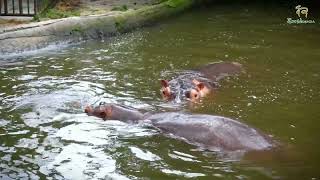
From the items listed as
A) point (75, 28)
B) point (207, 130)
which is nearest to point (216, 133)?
point (207, 130)

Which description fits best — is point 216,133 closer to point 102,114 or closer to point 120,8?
point 102,114

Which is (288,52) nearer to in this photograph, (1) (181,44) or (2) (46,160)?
(1) (181,44)

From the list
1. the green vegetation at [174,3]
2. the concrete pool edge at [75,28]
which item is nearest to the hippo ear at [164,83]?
the concrete pool edge at [75,28]

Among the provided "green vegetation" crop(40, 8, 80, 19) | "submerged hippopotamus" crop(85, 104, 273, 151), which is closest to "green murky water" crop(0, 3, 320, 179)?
"submerged hippopotamus" crop(85, 104, 273, 151)

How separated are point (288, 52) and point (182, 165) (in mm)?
5881

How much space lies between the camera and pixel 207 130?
5992mm

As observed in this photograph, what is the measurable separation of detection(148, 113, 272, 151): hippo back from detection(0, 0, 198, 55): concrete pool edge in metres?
5.33

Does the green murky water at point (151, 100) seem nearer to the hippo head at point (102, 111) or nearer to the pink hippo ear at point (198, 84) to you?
the hippo head at point (102, 111)

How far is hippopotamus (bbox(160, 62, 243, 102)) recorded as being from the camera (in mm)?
7863

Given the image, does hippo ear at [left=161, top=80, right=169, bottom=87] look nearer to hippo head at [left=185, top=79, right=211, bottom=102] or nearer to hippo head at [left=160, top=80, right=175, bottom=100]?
hippo head at [left=160, top=80, right=175, bottom=100]

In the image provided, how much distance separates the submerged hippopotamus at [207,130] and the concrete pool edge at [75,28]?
4.56 meters

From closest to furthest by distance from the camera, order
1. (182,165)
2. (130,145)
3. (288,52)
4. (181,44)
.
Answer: (182,165) < (130,145) < (288,52) < (181,44)

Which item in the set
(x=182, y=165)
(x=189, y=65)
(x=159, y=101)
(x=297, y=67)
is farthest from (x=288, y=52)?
(x=182, y=165)

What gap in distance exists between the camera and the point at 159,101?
7840 mm
